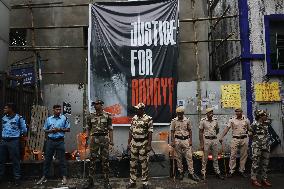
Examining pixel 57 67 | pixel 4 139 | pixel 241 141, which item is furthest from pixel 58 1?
pixel 241 141

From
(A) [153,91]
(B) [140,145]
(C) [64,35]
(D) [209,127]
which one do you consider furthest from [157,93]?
(C) [64,35]

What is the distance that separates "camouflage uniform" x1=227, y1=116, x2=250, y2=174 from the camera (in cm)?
1033

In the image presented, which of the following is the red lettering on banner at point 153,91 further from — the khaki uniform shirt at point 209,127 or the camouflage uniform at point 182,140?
the khaki uniform shirt at point 209,127

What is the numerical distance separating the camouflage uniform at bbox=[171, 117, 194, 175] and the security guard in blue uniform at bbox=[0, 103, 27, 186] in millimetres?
4175

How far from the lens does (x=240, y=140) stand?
10.4m

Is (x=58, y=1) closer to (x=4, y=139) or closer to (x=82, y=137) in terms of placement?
(x=82, y=137)

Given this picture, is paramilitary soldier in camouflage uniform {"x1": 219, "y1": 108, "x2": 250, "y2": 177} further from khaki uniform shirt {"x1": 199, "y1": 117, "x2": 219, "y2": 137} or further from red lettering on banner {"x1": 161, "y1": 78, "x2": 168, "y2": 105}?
red lettering on banner {"x1": 161, "y1": 78, "x2": 168, "y2": 105}

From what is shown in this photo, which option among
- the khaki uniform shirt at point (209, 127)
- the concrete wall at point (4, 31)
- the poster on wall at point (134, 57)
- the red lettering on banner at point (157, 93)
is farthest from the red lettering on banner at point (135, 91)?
the concrete wall at point (4, 31)

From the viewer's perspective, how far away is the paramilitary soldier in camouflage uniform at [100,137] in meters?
9.08

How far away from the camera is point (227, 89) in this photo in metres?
11.7

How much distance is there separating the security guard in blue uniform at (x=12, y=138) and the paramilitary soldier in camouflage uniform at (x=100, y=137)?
6.35ft

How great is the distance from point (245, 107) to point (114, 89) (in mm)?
4286

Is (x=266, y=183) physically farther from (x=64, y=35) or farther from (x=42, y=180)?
(x=64, y=35)

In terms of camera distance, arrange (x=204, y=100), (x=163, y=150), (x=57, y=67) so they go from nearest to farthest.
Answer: (x=163, y=150) → (x=204, y=100) → (x=57, y=67)
